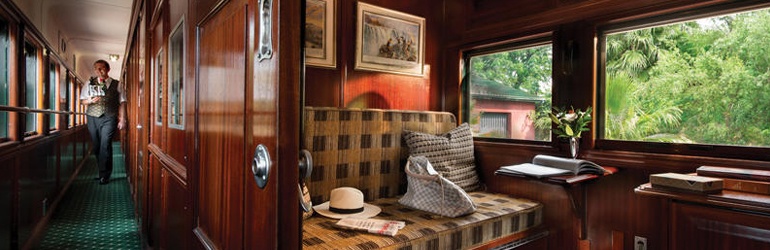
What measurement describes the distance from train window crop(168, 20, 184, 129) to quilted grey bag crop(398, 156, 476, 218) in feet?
4.12

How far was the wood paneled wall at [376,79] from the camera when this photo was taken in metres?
2.87

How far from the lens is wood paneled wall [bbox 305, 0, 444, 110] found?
287cm

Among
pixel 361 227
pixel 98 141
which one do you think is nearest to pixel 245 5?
pixel 361 227

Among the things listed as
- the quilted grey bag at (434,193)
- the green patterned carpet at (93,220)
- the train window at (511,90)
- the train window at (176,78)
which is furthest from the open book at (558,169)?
the green patterned carpet at (93,220)

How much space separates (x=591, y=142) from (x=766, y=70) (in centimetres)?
94

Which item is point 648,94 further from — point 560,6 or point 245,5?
point 245,5

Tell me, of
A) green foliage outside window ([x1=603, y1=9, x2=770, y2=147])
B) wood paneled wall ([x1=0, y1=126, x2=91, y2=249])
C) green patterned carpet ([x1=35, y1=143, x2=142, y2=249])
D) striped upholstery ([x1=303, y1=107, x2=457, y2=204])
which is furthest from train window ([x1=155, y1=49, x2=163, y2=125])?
green foliage outside window ([x1=603, y1=9, x2=770, y2=147])

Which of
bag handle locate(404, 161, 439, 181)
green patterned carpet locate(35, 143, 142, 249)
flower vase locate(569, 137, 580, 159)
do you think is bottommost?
green patterned carpet locate(35, 143, 142, 249)

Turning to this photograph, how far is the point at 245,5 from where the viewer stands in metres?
0.88

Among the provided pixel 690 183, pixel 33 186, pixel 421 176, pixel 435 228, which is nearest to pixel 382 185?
pixel 421 176

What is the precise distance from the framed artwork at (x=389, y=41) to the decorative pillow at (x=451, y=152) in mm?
644

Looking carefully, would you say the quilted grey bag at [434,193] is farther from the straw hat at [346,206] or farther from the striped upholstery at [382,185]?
the straw hat at [346,206]

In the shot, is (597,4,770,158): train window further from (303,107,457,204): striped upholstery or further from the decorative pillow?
(303,107,457,204): striped upholstery

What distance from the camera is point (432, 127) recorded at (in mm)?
3096
